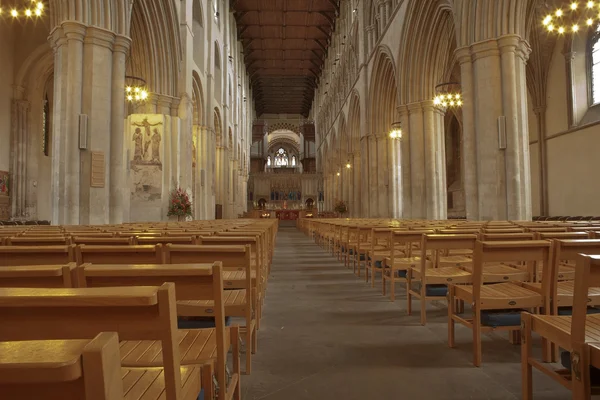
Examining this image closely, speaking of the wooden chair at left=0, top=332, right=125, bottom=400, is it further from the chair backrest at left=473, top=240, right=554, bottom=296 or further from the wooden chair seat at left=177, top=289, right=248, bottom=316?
the chair backrest at left=473, top=240, right=554, bottom=296

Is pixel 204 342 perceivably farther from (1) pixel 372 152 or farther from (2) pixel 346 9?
(2) pixel 346 9

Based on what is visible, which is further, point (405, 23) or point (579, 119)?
point (579, 119)

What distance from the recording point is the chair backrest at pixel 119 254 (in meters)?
2.32

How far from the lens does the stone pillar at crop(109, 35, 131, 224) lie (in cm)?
939

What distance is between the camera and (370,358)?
2877mm

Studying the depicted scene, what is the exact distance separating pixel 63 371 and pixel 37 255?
7.43 feet

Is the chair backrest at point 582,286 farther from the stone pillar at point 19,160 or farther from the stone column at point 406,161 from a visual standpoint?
the stone pillar at point 19,160

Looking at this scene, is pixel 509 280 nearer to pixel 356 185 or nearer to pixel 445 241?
pixel 445 241

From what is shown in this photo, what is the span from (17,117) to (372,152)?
15.4m

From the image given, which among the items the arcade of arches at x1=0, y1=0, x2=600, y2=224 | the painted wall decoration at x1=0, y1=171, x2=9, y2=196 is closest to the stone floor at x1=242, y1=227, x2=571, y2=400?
the arcade of arches at x1=0, y1=0, x2=600, y2=224

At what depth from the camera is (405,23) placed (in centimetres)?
1528

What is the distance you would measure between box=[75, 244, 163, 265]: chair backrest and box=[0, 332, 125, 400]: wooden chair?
1.67 meters

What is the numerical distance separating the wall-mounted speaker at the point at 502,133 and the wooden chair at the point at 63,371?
1077 cm

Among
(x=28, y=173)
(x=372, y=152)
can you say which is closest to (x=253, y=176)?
(x=372, y=152)
